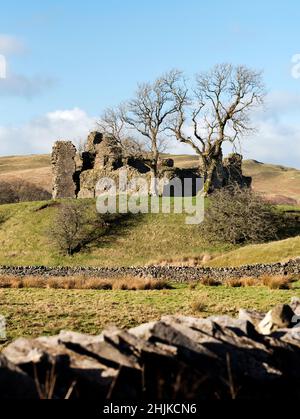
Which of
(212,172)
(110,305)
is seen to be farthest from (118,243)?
(110,305)

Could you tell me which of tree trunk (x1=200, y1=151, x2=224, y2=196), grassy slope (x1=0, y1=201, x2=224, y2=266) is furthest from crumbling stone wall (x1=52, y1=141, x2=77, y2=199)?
tree trunk (x1=200, y1=151, x2=224, y2=196)

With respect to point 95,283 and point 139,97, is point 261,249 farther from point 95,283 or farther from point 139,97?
point 139,97

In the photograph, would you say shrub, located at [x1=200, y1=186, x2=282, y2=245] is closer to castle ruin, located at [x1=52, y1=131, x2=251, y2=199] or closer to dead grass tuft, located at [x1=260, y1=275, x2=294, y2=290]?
castle ruin, located at [x1=52, y1=131, x2=251, y2=199]

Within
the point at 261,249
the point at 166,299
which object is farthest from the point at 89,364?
the point at 261,249

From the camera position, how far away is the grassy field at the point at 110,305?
628 inches

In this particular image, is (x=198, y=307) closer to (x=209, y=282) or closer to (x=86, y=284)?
(x=209, y=282)

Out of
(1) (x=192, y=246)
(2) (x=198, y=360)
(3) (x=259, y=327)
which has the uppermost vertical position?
(2) (x=198, y=360)

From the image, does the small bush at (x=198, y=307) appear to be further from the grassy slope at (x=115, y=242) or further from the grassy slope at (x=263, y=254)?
the grassy slope at (x=115, y=242)

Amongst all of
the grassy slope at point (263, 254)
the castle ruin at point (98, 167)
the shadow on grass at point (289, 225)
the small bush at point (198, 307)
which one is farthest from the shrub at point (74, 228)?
the small bush at point (198, 307)

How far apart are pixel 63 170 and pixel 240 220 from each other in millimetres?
29319

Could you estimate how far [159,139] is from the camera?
6756cm

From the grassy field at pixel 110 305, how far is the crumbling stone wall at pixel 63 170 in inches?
1783

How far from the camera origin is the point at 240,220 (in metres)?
50.6
